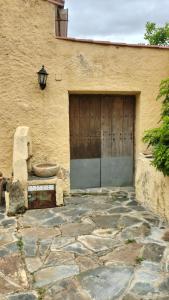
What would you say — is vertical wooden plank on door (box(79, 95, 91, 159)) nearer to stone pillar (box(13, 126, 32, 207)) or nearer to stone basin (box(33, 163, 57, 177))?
stone basin (box(33, 163, 57, 177))

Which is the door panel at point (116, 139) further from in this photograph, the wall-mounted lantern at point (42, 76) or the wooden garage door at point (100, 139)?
the wall-mounted lantern at point (42, 76)

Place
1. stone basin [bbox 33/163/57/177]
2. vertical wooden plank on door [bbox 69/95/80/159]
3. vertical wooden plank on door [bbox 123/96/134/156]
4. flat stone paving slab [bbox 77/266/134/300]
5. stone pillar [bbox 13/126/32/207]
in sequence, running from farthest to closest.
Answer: vertical wooden plank on door [bbox 123/96/134/156], vertical wooden plank on door [bbox 69/95/80/159], stone basin [bbox 33/163/57/177], stone pillar [bbox 13/126/32/207], flat stone paving slab [bbox 77/266/134/300]

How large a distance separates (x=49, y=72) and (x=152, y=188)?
316 cm

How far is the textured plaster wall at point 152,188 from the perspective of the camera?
14.7ft

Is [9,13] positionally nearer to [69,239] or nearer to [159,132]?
[159,132]

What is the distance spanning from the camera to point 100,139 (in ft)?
20.5

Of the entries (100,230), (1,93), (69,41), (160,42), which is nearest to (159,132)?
(100,230)

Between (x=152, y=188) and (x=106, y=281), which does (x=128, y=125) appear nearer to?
(x=152, y=188)

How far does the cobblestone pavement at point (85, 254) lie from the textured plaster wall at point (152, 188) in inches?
7.5

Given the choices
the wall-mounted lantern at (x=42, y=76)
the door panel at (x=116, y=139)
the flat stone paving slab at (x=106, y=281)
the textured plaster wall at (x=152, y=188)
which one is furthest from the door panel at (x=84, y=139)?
the flat stone paving slab at (x=106, y=281)

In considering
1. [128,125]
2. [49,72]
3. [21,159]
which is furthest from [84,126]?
[21,159]

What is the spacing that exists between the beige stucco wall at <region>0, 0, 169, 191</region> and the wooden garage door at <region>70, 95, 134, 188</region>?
1.24ft

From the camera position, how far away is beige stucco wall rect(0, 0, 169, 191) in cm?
538

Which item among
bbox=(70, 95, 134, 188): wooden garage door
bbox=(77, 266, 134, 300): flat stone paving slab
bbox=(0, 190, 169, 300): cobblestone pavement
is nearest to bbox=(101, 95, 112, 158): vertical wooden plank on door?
bbox=(70, 95, 134, 188): wooden garage door
